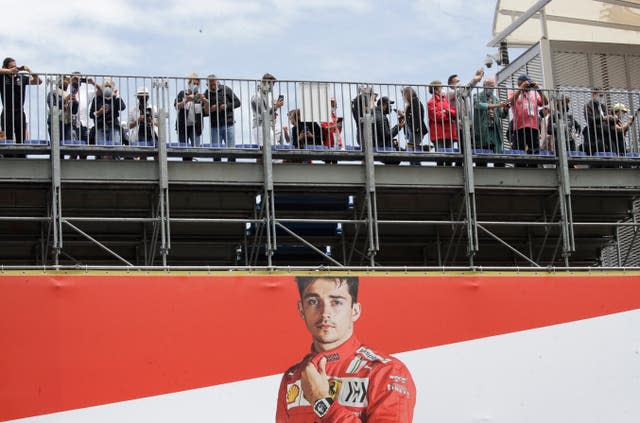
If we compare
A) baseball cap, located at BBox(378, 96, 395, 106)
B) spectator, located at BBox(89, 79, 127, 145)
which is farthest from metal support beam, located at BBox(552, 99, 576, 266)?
spectator, located at BBox(89, 79, 127, 145)

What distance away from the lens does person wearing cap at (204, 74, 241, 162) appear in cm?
2128

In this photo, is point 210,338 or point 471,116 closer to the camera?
point 210,338

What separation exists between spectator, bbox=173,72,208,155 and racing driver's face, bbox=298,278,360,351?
332 centimetres

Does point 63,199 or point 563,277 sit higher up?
point 63,199

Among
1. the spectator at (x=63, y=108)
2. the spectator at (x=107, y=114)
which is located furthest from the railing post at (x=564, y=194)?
the spectator at (x=63, y=108)

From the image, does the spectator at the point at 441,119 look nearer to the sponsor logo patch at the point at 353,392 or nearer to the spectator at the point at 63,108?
the sponsor logo patch at the point at 353,392

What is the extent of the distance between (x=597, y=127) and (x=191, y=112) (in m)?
7.62

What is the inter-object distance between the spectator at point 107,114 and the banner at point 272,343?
266 centimetres

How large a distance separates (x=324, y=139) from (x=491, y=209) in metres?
3.82

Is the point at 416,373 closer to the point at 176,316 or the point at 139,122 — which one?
the point at 176,316

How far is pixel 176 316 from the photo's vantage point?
1980cm

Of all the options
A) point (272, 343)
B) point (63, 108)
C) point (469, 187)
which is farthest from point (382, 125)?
point (63, 108)

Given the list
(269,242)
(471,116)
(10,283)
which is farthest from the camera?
(471,116)

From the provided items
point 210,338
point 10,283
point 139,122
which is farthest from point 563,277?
point 10,283
